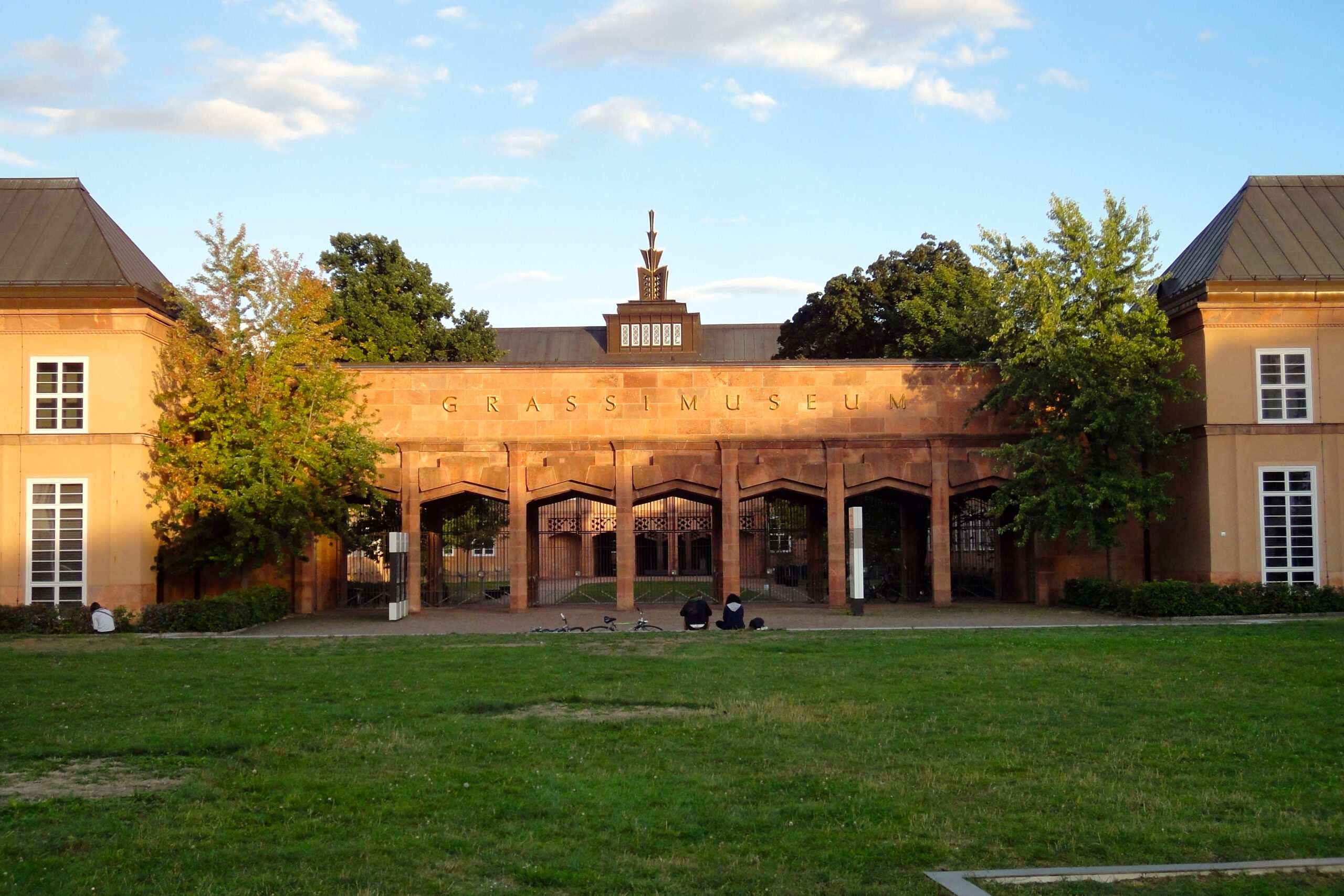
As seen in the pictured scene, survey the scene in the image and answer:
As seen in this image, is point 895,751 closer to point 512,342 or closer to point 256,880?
point 256,880

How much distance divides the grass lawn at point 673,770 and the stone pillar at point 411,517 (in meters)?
13.4

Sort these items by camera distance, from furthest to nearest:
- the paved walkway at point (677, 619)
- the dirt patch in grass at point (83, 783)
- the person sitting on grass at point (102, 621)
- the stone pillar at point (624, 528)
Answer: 1. the stone pillar at point (624, 528)
2. the paved walkway at point (677, 619)
3. the person sitting on grass at point (102, 621)
4. the dirt patch in grass at point (83, 783)

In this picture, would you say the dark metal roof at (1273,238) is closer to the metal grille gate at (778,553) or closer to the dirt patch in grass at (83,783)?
the metal grille gate at (778,553)

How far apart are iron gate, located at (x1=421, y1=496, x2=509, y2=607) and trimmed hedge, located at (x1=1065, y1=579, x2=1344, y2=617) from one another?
16.9 metres

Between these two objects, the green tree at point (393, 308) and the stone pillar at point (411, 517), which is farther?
the green tree at point (393, 308)

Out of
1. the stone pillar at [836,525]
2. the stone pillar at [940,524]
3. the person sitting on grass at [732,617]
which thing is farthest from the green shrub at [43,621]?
the stone pillar at [940,524]

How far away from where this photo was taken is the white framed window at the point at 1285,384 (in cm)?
3069

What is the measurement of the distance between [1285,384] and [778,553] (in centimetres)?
2544

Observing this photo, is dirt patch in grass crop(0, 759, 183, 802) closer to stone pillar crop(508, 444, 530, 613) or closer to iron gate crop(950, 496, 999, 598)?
stone pillar crop(508, 444, 530, 613)

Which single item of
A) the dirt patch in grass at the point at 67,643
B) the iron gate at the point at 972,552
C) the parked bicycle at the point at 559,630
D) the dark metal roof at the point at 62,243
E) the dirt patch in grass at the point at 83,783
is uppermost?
the dark metal roof at the point at 62,243

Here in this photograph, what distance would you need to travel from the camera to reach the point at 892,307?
5056cm

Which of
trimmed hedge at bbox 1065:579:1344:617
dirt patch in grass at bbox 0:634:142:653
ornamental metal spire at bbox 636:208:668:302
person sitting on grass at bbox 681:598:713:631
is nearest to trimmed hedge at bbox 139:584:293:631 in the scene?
dirt patch in grass at bbox 0:634:142:653

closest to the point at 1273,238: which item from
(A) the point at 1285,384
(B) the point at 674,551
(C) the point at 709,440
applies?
(A) the point at 1285,384

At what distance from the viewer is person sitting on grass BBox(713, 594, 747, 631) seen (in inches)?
1008
